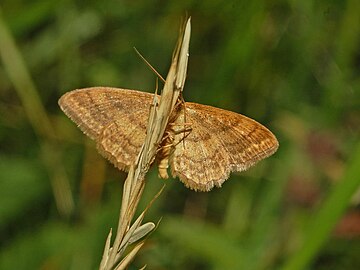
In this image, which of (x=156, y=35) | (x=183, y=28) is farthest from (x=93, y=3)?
(x=183, y=28)

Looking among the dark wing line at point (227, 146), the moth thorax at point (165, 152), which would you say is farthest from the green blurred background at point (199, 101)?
the moth thorax at point (165, 152)

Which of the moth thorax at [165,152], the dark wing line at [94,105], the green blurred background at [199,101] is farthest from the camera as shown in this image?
the green blurred background at [199,101]

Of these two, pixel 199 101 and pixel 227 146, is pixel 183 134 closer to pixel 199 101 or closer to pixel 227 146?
pixel 227 146

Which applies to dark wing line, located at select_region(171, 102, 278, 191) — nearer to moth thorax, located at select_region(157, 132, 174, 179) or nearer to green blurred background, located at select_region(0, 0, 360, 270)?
moth thorax, located at select_region(157, 132, 174, 179)

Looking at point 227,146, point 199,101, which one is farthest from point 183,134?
point 199,101

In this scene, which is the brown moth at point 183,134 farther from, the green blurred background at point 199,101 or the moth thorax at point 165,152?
the green blurred background at point 199,101

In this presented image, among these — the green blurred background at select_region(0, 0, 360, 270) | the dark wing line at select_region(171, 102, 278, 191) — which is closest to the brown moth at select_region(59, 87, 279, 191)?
the dark wing line at select_region(171, 102, 278, 191)
